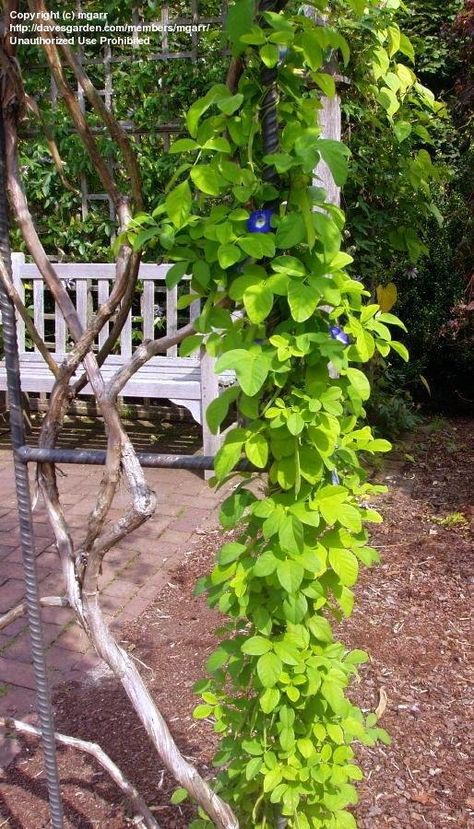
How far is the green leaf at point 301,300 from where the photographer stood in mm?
1116

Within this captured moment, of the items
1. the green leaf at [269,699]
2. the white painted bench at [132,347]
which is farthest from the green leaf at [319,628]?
the white painted bench at [132,347]

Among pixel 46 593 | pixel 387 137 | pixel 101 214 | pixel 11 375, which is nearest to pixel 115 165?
pixel 101 214

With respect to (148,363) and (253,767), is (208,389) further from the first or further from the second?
(253,767)

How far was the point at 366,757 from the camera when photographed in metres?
2.18

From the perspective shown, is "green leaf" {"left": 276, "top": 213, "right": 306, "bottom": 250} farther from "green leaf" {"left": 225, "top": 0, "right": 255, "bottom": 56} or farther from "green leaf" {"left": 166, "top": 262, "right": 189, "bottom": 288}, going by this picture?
"green leaf" {"left": 225, "top": 0, "right": 255, "bottom": 56}

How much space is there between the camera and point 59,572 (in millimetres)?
3441

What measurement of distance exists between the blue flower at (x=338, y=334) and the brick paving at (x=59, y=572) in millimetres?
1130

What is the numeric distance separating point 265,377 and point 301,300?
0.42ft

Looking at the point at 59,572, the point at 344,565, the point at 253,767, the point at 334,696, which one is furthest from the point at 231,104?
the point at 59,572

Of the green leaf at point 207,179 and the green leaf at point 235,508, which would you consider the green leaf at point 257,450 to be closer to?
the green leaf at point 235,508

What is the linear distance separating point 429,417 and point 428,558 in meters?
2.94

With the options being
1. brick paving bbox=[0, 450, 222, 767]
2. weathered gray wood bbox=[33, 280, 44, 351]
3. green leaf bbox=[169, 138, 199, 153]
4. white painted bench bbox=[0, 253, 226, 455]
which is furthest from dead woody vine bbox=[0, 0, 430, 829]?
weathered gray wood bbox=[33, 280, 44, 351]

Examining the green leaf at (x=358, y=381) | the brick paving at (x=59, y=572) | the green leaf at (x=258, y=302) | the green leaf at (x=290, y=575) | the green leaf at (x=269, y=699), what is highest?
the green leaf at (x=258, y=302)

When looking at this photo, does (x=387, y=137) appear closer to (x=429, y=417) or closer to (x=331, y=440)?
(x=429, y=417)
